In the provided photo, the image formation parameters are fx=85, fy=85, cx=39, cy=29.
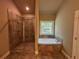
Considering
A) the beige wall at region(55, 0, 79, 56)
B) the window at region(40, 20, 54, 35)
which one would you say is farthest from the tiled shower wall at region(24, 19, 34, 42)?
the beige wall at region(55, 0, 79, 56)

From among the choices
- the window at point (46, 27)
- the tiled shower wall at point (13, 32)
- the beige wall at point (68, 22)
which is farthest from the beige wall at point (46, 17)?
the beige wall at point (68, 22)

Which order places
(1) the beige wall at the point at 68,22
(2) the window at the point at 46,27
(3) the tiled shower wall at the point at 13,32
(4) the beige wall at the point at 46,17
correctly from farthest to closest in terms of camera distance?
(2) the window at the point at 46,27 < (4) the beige wall at the point at 46,17 < (3) the tiled shower wall at the point at 13,32 < (1) the beige wall at the point at 68,22

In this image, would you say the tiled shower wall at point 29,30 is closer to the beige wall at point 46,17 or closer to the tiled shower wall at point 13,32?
the beige wall at point 46,17

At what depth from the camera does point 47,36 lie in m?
6.30

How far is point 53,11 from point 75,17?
2.74m

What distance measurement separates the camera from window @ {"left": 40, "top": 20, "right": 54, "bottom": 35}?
6207mm

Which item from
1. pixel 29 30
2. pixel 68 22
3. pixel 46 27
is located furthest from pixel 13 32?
pixel 68 22

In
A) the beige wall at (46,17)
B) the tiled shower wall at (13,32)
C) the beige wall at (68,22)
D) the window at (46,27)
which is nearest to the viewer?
the beige wall at (68,22)

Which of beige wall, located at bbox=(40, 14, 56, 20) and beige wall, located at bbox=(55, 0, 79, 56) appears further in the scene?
beige wall, located at bbox=(40, 14, 56, 20)

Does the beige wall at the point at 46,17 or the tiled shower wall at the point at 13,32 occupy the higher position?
the beige wall at the point at 46,17

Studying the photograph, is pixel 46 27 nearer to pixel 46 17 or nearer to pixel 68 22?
pixel 46 17

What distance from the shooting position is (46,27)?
6.25 metres

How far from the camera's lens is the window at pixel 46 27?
20.4ft

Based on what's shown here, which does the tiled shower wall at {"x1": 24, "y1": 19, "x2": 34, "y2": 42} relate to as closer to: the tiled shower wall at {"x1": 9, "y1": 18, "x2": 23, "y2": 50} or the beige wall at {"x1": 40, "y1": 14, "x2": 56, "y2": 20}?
the beige wall at {"x1": 40, "y1": 14, "x2": 56, "y2": 20}
